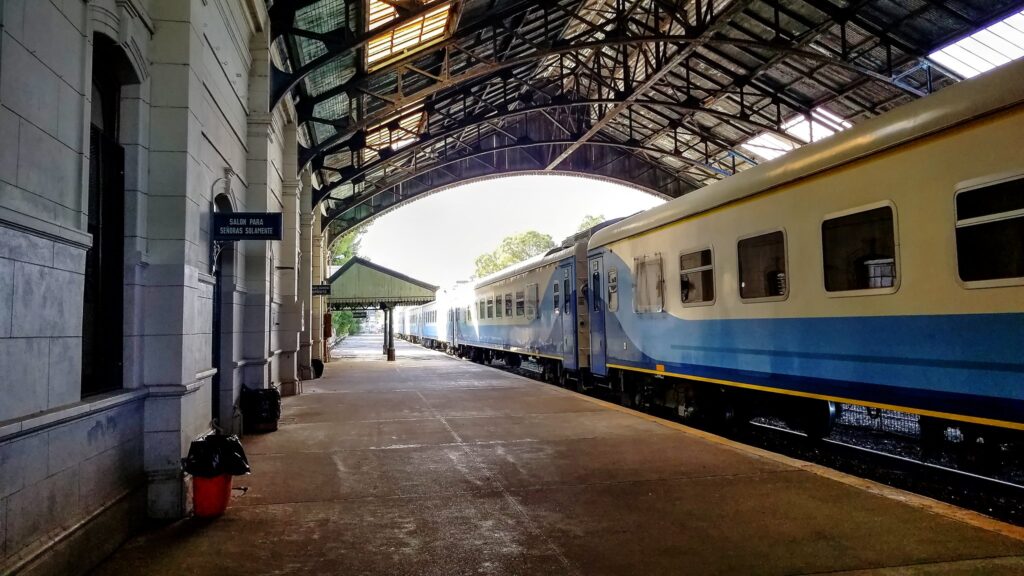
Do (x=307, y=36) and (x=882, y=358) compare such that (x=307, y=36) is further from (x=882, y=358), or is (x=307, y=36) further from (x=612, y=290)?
(x=882, y=358)

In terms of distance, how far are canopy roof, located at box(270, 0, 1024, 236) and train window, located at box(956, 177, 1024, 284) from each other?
993 cm

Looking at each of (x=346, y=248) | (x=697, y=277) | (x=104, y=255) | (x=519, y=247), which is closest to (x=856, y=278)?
(x=697, y=277)

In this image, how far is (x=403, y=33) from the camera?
47.1ft

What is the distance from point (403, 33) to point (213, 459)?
38.1 feet

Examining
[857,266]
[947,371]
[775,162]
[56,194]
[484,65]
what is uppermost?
[484,65]

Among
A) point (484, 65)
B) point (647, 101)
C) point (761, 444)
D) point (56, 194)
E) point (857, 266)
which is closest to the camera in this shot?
point (56, 194)

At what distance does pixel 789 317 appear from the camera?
6680mm

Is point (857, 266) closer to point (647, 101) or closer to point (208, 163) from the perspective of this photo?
point (208, 163)

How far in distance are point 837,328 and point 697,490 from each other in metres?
2.06

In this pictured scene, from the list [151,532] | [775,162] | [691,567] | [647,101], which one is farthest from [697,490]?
[647,101]

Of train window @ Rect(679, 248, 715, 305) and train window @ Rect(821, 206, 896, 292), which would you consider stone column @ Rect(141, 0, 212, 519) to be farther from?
train window @ Rect(821, 206, 896, 292)

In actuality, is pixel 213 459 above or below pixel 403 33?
below

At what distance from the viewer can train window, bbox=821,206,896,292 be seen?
5504mm

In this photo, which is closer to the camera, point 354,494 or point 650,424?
point 354,494
